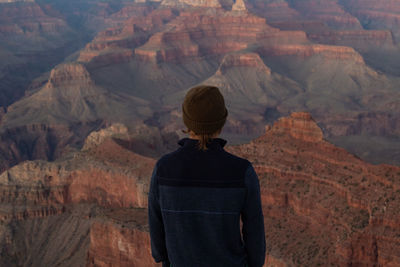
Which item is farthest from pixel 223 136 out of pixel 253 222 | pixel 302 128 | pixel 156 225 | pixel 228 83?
Answer: pixel 253 222

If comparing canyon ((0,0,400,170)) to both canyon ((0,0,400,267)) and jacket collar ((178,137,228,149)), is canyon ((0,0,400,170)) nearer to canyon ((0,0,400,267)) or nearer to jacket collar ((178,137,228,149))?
canyon ((0,0,400,267))

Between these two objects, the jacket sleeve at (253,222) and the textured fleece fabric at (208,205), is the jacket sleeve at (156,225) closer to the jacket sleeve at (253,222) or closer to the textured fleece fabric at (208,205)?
the textured fleece fabric at (208,205)

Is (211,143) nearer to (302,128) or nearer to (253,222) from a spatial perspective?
(253,222)

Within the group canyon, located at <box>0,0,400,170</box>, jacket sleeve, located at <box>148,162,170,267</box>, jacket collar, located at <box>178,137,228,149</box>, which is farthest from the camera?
canyon, located at <box>0,0,400,170</box>

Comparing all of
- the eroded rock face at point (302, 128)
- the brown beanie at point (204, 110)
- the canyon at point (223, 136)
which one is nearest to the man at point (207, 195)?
the brown beanie at point (204, 110)

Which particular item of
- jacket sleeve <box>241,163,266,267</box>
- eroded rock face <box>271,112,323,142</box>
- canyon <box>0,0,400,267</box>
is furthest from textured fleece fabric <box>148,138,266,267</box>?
eroded rock face <box>271,112,323,142</box>

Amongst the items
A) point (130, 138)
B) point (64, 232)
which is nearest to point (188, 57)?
point (130, 138)

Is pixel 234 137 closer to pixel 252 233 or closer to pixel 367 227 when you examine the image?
pixel 367 227
